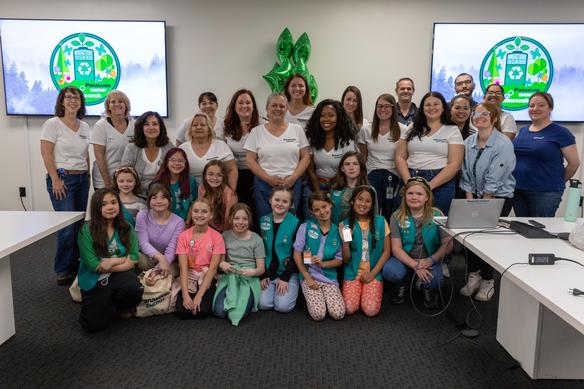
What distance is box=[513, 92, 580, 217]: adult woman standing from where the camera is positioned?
316cm

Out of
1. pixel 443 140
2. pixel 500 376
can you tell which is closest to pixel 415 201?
pixel 443 140

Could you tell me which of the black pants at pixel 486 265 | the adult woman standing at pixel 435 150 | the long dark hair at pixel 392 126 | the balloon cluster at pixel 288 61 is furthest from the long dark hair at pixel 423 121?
the balloon cluster at pixel 288 61

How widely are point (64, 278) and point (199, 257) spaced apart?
122 cm

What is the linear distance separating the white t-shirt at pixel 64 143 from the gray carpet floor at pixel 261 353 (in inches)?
40.1

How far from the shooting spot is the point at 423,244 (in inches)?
119

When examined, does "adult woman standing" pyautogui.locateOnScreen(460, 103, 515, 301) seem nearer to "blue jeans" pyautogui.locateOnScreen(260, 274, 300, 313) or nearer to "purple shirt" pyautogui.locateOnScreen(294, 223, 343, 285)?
"purple shirt" pyautogui.locateOnScreen(294, 223, 343, 285)

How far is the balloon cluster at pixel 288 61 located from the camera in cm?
475

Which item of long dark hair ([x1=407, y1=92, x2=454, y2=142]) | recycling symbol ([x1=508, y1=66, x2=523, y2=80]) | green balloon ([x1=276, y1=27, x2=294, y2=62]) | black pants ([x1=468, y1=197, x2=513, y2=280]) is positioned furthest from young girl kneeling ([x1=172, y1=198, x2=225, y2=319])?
recycling symbol ([x1=508, y1=66, x2=523, y2=80])

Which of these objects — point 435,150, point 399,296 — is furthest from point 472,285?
point 435,150

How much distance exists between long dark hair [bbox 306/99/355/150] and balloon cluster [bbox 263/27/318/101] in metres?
1.44

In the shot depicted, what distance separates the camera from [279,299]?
2943mm

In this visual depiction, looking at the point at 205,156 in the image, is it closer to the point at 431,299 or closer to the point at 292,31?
the point at 431,299

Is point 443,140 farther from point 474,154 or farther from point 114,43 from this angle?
point 114,43

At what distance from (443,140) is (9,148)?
4580 mm
